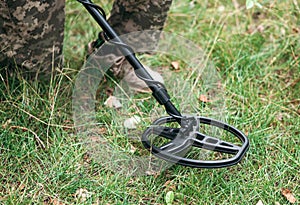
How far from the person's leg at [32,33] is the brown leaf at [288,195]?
1.07 m

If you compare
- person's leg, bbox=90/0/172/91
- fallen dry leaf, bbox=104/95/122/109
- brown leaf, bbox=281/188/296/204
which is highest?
person's leg, bbox=90/0/172/91

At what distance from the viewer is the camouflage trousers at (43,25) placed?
77.2 inches

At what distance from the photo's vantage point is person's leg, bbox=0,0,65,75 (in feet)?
6.40

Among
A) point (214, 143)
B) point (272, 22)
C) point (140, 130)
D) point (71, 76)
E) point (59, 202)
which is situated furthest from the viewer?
point (272, 22)

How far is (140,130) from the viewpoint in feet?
7.12

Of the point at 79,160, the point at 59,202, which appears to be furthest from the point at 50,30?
the point at 59,202

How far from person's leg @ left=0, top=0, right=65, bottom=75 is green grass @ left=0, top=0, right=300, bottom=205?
8 cm

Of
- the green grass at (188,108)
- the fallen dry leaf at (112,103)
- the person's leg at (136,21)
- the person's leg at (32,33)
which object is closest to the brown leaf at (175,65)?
the green grass at (188,108)

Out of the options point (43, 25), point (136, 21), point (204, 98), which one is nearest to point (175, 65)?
point (204, 98)

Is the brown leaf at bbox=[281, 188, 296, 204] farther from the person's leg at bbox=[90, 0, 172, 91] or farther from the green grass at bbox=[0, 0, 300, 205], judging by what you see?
the person's leg at bbox=[90, 0, 172, 91]

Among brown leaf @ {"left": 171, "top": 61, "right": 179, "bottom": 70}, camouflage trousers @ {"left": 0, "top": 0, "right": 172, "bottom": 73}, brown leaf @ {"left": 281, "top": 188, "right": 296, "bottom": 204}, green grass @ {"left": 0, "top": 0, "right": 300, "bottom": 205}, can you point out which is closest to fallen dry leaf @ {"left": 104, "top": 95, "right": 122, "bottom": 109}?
green grass @ {"left": 0, "top": 0, "right": 300, "bottom": 205}

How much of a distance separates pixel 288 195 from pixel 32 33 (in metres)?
1.17

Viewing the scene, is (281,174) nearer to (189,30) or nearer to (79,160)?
(79,160)

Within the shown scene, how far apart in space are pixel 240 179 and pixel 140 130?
476mm
